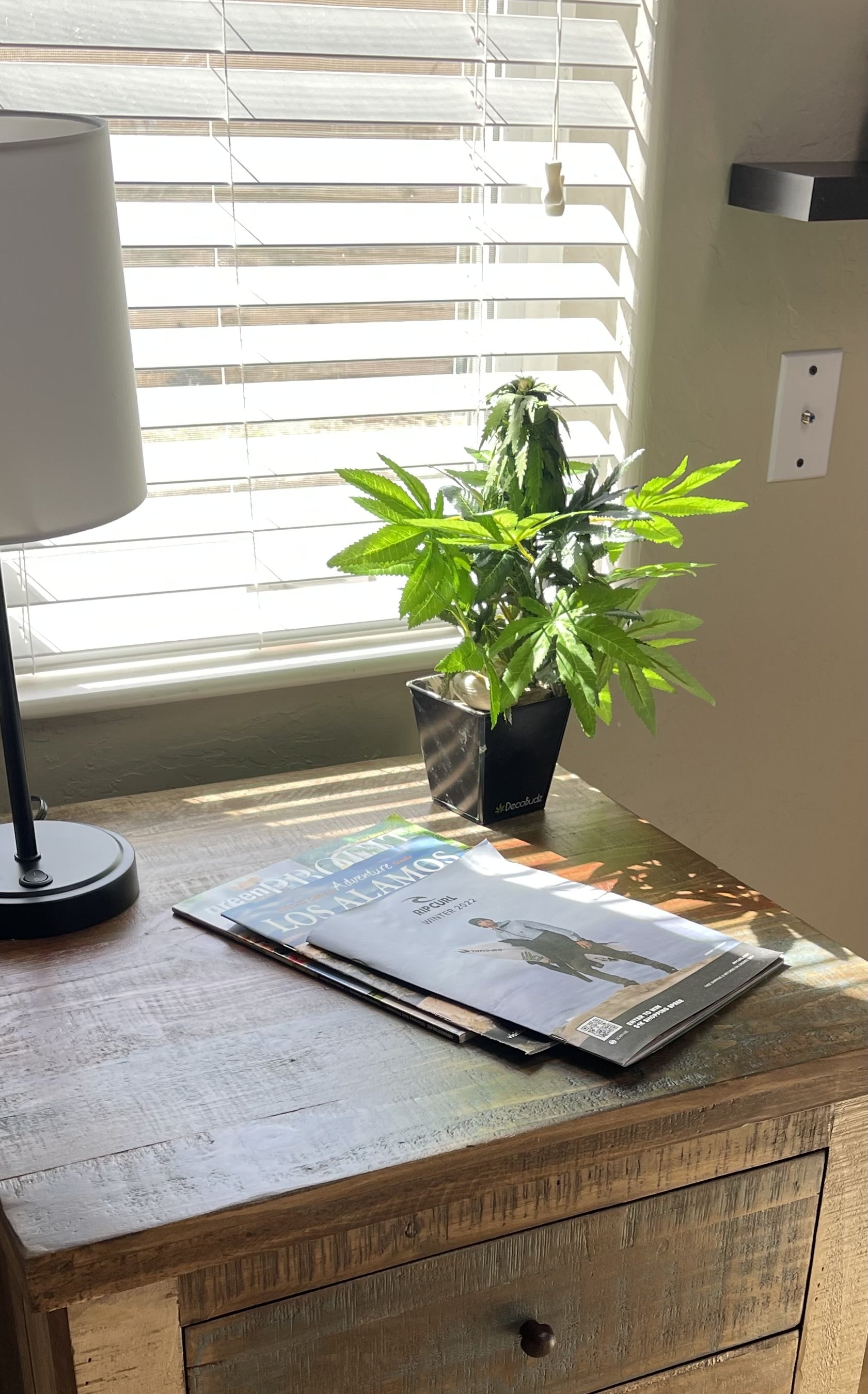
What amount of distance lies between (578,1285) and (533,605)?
490mm

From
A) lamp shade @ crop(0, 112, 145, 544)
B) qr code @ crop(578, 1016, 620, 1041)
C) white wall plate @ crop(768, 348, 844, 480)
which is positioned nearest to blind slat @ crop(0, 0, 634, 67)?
lamp shade @ crop(0, 112, 145, 544)

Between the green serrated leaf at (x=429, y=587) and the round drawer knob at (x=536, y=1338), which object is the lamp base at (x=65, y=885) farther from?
the round drawer knob at (x=536, y=1338)

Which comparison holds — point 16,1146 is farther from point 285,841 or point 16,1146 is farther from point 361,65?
point 361,65

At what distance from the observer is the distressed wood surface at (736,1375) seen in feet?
2.85

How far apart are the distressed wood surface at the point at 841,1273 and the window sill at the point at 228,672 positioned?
60 centimetres

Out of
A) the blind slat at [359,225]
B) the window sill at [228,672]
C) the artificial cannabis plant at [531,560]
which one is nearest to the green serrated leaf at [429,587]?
the artificial cannabis plant at [531,560]

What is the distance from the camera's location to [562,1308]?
0.80m

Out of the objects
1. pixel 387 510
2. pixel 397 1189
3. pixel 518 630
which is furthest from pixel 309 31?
pixel 397 1189

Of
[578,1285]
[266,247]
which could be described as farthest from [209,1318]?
[266,247]

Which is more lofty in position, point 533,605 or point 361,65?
point 361,65

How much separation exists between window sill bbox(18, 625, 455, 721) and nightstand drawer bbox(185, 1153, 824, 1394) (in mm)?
596

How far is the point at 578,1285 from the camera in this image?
81 centimetres

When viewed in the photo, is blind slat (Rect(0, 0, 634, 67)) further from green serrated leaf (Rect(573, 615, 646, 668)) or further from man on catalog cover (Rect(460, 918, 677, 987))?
man on catalog cover (Rect(460, 918, 677, 987))

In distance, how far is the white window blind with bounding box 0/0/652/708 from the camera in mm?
1080
